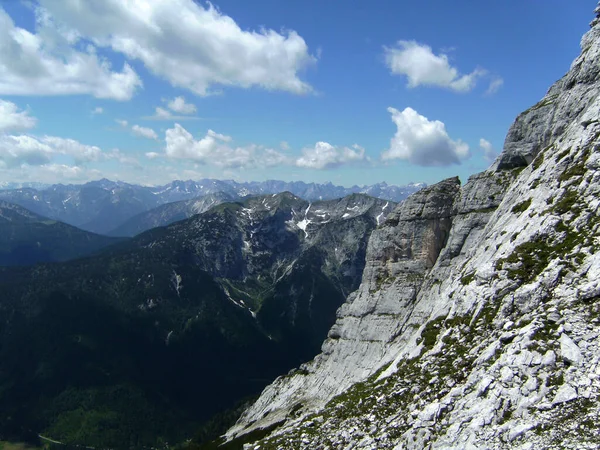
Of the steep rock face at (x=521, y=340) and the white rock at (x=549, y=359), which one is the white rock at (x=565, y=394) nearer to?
the steep rock face at (x=521, y=340)

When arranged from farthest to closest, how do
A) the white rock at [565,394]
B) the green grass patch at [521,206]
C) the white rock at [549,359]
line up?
the green grass patch at [521,206] → the white rock at [549,359] → the white rock at [565,394]

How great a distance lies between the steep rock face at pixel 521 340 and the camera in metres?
31.7

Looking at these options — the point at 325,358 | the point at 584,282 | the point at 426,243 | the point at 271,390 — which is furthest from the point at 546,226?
the point at 271,390

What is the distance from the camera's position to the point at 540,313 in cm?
3859

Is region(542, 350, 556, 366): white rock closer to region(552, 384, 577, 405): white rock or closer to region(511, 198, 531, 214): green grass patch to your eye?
region(552, 384, 577, 405): white rock

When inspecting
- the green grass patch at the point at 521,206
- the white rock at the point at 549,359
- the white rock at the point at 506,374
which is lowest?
the white rock at the point at 506,374

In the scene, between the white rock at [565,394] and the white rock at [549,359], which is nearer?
the white rock at [565,394]

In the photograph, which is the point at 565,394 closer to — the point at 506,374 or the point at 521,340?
the point at 506,374

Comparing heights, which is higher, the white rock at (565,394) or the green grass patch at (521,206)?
the green grass patch at (521,206)

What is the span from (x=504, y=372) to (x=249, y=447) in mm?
40426

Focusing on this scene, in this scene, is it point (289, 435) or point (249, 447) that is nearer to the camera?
point (289, 435)

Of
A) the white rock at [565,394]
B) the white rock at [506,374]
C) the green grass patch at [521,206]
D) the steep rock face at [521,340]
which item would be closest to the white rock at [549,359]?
the steep rock face at [521,340]

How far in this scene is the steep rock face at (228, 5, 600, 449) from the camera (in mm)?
31672

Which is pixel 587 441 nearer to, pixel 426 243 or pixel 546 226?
pixel 546 226
